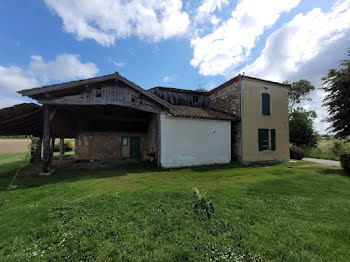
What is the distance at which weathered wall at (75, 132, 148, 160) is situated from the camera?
1152 centimetres

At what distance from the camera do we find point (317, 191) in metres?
4.93

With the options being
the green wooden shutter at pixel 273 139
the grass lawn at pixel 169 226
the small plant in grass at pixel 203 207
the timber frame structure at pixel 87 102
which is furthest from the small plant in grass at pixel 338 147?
the small plant in grass at pixel 203 207

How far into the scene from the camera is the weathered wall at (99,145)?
11523 mm

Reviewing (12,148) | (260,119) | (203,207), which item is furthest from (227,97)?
(12,148)

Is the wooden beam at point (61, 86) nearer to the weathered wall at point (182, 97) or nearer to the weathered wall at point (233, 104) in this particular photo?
the weathered wall at point (182, 97)

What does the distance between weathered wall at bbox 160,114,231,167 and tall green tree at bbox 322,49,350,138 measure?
7.97 m

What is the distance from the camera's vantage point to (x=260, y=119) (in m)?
11.1

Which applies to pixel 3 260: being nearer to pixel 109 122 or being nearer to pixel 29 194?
pixel 29 194

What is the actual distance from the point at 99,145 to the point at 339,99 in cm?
1854

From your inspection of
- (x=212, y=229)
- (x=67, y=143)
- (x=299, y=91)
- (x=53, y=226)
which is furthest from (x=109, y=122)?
(x=299, y=91)

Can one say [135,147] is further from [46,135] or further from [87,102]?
[46,135]

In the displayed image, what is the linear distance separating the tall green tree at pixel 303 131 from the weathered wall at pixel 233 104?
45.8 feet

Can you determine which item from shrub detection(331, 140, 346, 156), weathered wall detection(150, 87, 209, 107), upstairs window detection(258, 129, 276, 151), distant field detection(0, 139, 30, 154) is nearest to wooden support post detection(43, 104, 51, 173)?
weathered wall detection(150, 87, 209, 107)

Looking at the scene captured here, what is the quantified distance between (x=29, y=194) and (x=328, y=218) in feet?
27.1
